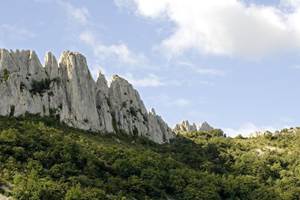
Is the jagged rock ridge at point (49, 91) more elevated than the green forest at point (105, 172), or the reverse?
the jagged rock ridge at point (49, 91)

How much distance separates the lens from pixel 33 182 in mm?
124750

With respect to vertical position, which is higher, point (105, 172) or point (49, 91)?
point (49, 91)

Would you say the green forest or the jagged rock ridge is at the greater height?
the jagged rock ridge

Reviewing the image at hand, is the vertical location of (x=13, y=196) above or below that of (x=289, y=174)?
below

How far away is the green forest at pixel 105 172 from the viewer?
423ft

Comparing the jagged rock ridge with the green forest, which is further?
the jagged rock ridge

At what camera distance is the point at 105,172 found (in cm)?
15275

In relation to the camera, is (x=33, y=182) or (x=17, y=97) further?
(x=17, y=97)

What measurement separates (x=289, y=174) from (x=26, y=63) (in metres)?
88.0

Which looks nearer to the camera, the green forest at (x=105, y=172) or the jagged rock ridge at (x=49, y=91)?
the green forest at (x=105, y=172)

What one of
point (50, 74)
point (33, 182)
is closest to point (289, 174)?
point (50, 74)

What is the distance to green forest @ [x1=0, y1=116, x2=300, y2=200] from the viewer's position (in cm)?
12888

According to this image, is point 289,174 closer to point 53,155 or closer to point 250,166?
point 250,166

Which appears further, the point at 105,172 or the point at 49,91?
the point at 49,91
